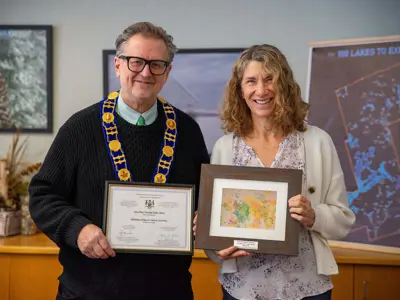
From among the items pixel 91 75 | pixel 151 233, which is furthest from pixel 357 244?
pixel 91 75

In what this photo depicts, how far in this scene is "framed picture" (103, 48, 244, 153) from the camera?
3.08 meters

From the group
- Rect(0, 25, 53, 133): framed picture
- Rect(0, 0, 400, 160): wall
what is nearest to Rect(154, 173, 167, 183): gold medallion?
Rect(0, 0, 400, 160): wall

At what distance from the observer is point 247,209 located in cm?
162

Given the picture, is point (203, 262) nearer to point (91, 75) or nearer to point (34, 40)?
point (91, 75)

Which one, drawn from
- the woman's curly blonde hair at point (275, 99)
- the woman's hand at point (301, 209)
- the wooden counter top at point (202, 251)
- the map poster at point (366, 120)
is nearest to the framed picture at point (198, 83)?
the map poster at point (366, 120)

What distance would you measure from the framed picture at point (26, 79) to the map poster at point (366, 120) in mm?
1665

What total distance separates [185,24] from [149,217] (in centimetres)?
179

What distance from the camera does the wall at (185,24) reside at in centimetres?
298

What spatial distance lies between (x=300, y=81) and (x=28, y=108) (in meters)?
1.74

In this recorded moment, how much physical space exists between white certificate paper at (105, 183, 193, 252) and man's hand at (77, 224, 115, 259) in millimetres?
42

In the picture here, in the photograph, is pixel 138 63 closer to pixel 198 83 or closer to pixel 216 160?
pixel 216 160

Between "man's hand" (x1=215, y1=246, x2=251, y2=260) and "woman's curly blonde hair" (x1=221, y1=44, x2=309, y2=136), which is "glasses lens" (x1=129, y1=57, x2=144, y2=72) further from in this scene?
"man's hand" (x1=215, y1=246, x2=251, y2=260)

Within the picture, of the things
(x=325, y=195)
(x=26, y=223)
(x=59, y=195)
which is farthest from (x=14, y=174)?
(x=325, y=195)

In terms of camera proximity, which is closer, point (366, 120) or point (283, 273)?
point (283, 273)
